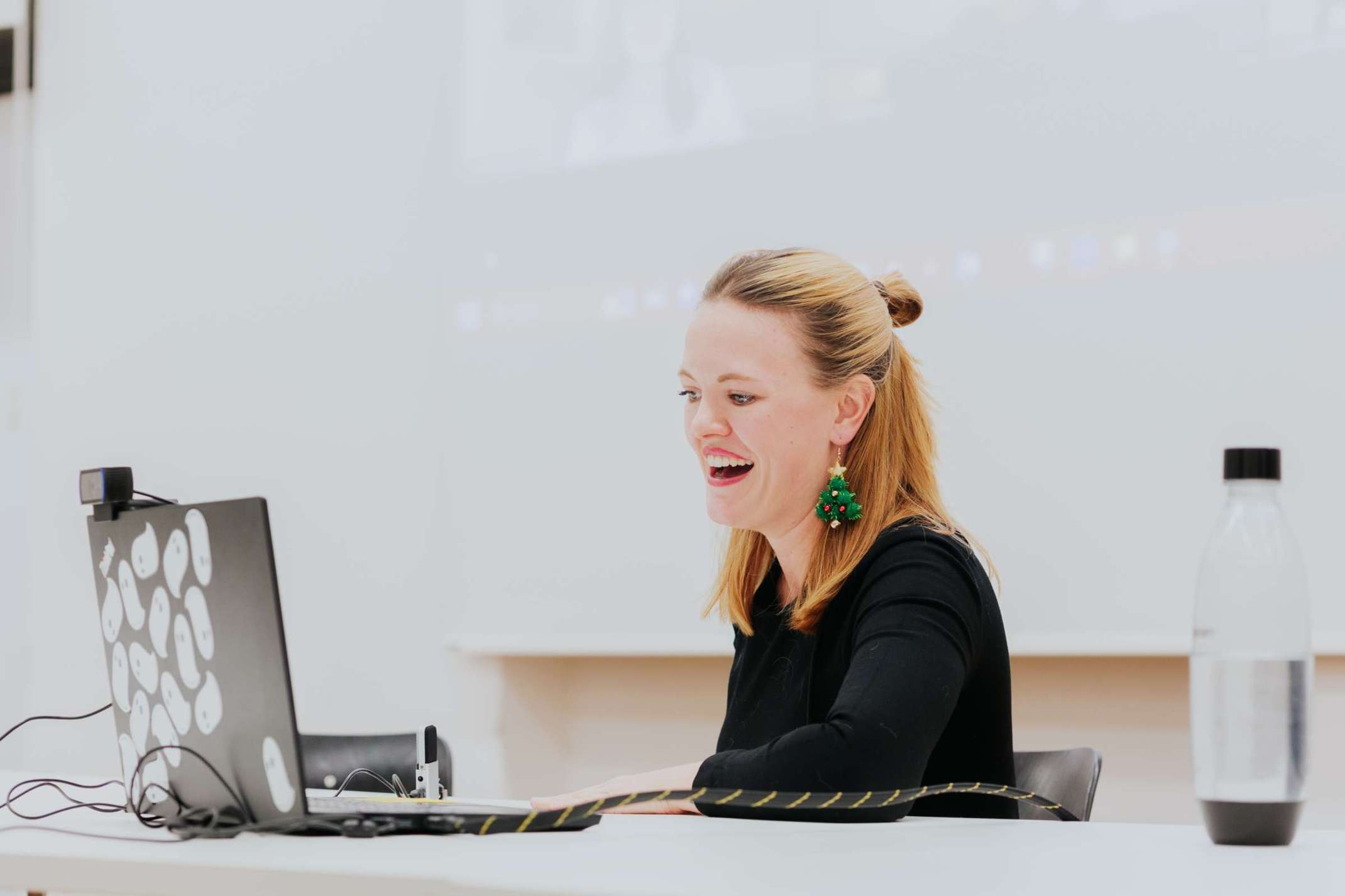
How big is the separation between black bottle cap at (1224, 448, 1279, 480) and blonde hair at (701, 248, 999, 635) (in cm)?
61

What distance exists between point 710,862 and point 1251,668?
0.37 meters

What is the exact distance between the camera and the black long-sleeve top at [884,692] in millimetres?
1125

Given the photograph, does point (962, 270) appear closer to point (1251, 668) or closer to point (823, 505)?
point (823, 505)

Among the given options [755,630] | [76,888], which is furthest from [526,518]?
[76,888]

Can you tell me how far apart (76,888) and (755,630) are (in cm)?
92

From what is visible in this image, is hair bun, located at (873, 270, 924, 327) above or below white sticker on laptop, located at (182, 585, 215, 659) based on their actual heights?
above

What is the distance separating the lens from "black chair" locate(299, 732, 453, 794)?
210 cm

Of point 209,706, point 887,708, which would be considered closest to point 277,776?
point 209,706

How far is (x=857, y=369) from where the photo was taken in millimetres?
1578

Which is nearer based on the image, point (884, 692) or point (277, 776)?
point (277, 776)

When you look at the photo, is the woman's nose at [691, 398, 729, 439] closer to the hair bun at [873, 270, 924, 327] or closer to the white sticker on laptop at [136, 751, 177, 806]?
the hair bun at [873, 270, 924, 327]

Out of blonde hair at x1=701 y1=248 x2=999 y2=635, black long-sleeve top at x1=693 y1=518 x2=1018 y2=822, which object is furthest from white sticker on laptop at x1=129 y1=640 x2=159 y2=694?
blonde hair at x1=701 y1=248 x2=999 y2=635

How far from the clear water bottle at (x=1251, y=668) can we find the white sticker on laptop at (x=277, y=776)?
24.6 inches

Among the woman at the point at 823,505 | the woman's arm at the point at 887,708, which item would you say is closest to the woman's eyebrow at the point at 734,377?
the woman at the point at 823,505
